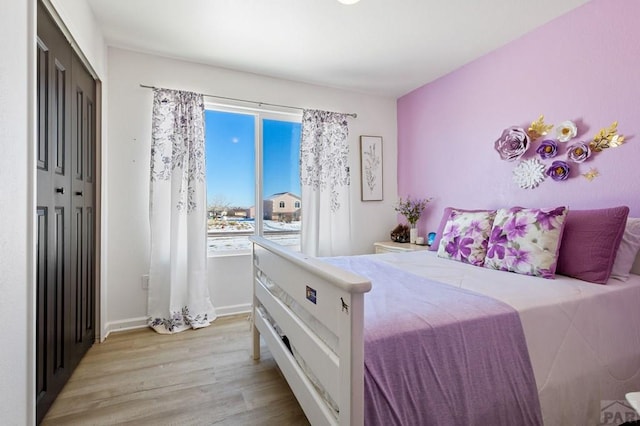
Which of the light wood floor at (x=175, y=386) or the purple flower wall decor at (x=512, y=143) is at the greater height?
the purple flower wall decor at (x=512, y=143)

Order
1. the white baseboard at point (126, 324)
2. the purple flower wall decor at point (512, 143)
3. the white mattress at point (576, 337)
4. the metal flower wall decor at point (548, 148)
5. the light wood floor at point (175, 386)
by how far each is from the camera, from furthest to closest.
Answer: the white baseboard at point (126, 324) → the purple flower wall decor at point (512, 143) → the metal flower wall decor at point (548, 148) → the light wood floor at point (175, 386) → the white mattress at point (576, 337)

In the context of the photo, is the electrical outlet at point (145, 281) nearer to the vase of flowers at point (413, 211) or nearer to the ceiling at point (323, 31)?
the ceiling at point (323, 31)

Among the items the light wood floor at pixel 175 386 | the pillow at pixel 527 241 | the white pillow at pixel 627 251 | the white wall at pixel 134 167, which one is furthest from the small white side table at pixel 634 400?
the white wall at pixel 134 167

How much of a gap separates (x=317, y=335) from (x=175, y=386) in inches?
46.9

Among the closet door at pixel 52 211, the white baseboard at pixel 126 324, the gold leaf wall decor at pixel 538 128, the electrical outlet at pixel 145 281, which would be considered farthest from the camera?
the electrical outlet at pixel 145 281

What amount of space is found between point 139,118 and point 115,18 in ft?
2.45

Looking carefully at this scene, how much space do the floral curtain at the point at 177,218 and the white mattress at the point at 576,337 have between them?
2120mm

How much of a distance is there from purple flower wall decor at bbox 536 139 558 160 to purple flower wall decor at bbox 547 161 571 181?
2.9 inches

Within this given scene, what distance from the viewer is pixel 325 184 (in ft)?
10.9

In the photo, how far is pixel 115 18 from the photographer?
7.13 feet

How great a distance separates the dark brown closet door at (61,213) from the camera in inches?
56.7

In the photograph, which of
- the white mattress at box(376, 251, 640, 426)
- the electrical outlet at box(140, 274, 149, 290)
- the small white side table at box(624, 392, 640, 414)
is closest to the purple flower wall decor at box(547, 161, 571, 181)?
the white mattress at box(376, 251, 640, 426)

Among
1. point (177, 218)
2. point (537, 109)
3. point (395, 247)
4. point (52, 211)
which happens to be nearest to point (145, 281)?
point (177, 218)

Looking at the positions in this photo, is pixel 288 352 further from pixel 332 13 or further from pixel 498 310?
pixel 332 13
